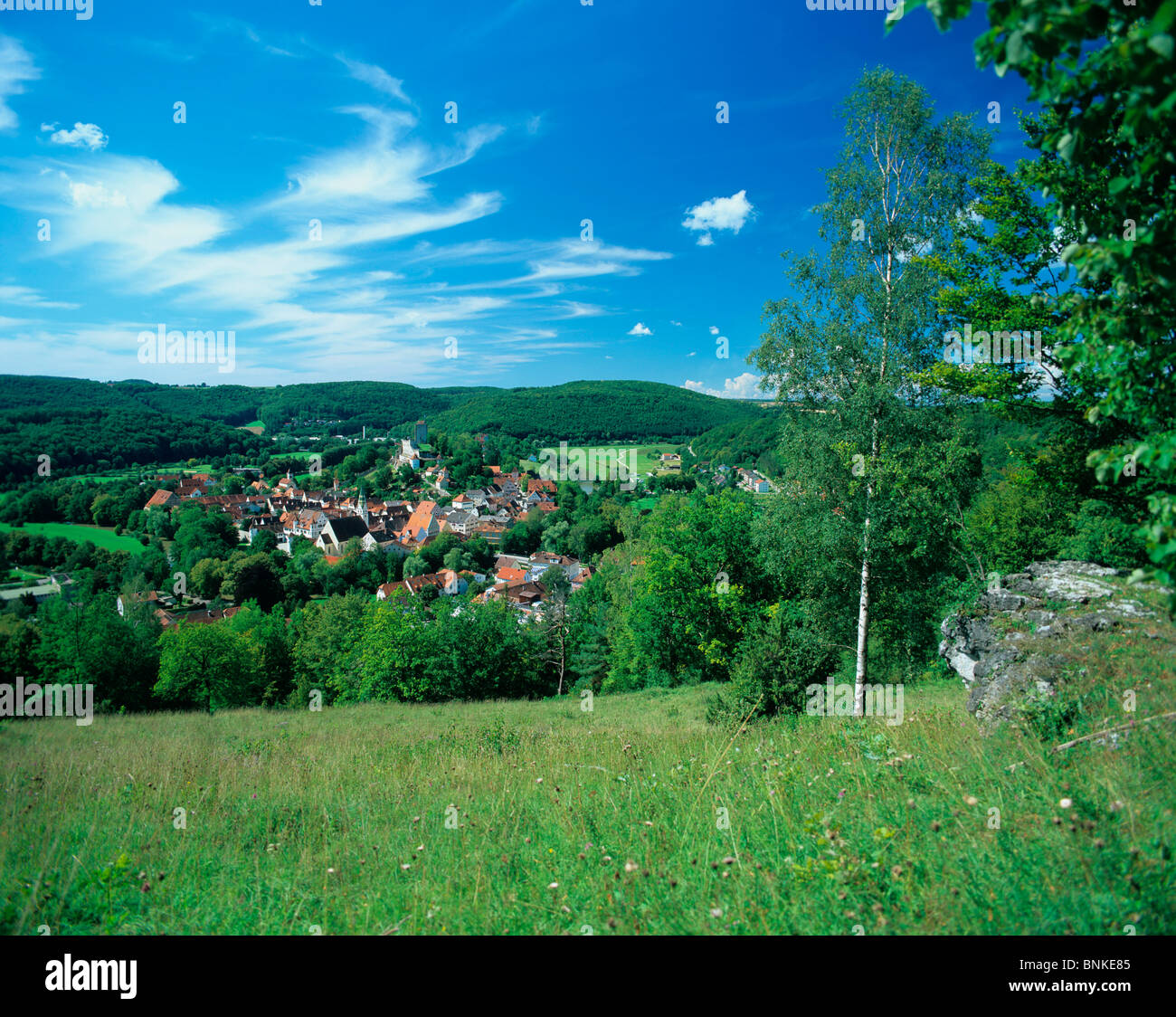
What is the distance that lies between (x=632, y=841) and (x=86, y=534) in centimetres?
8592

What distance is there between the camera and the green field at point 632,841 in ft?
9.55

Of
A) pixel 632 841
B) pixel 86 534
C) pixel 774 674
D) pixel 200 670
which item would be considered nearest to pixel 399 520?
pixel 86 534

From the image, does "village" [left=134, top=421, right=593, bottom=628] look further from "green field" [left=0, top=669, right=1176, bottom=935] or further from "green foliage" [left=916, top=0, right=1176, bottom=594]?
"green foliage" [left=916, top=0, right=1176, bottom=594]

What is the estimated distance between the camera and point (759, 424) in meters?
107

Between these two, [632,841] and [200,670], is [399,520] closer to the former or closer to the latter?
[200,670]

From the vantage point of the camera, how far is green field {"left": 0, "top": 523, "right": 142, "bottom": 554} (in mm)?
60062

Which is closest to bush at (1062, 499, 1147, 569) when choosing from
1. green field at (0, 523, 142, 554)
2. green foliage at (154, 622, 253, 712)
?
green foliage at (154, 622, 253, 712)

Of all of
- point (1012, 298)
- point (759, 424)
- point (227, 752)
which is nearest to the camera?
point (227, 752)

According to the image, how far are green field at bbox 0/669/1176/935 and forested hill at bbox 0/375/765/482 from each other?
8073 centimetres
